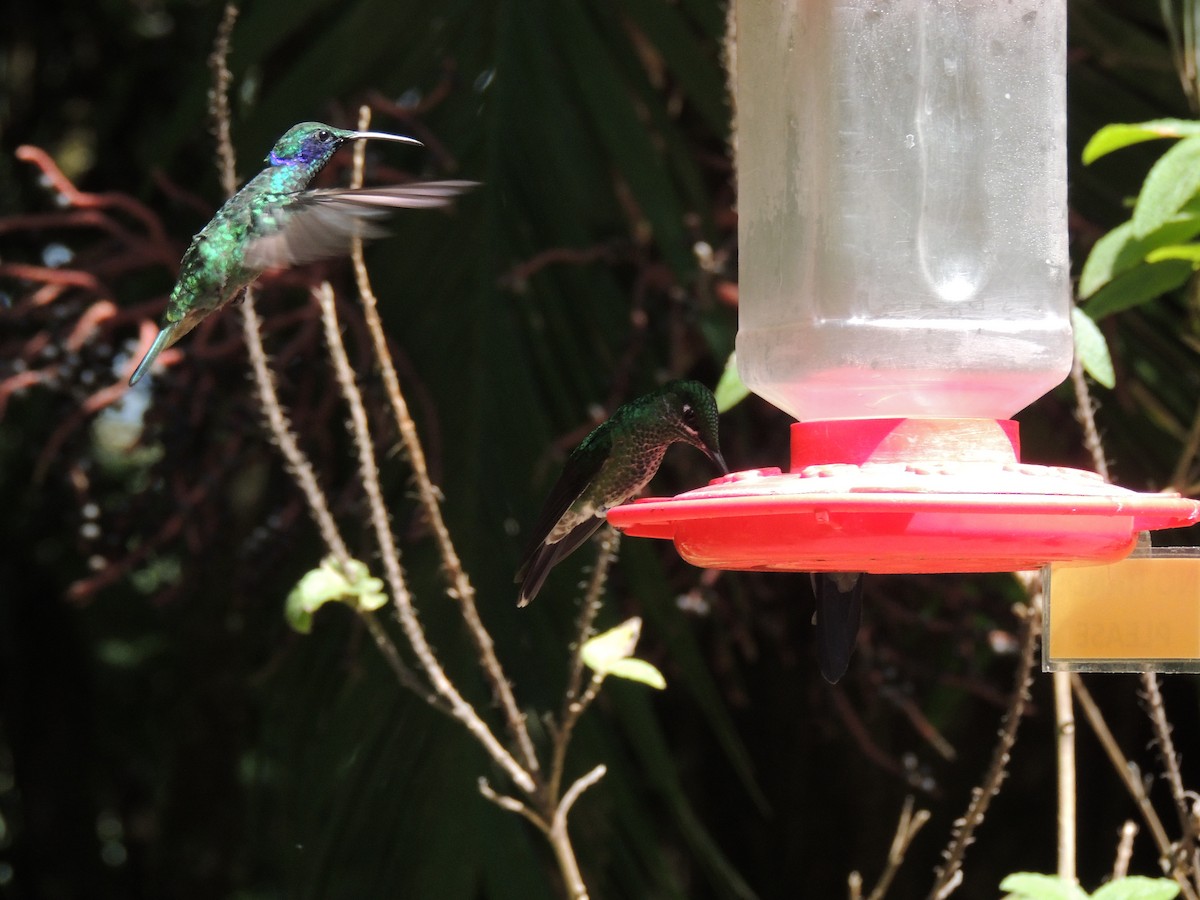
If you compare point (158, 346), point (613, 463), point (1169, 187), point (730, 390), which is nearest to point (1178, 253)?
point (1169, 187)

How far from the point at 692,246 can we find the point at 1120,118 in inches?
32.9

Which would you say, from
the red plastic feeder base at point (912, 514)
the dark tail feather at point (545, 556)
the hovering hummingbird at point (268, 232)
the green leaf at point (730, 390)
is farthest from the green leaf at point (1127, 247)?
the hovering hummingbird at point (268, 232)

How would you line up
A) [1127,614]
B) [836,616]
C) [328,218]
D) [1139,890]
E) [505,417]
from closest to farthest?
[1127,614]
[1139,890]
[836,616]
[328,218]
[505,417]

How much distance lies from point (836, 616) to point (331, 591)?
2.00 ft

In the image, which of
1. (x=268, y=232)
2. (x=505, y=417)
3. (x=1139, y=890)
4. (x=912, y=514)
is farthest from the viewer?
(x=505, y=417)

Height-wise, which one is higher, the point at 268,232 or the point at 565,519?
the point at 268,232

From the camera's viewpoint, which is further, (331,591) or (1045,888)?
(331,591)

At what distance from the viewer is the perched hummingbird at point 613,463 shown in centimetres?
187

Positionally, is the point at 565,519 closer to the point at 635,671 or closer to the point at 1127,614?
the point at 635,671

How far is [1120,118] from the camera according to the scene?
2.73m

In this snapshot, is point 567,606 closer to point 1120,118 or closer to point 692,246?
point 692,246

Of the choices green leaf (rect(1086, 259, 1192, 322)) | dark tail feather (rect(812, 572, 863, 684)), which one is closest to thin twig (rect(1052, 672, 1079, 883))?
dark tail feather (rect(812, 572, 863, 684))

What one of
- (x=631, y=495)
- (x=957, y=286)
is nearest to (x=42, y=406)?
(x=631, y=495)

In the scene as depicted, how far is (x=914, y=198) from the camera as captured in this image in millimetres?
1817
